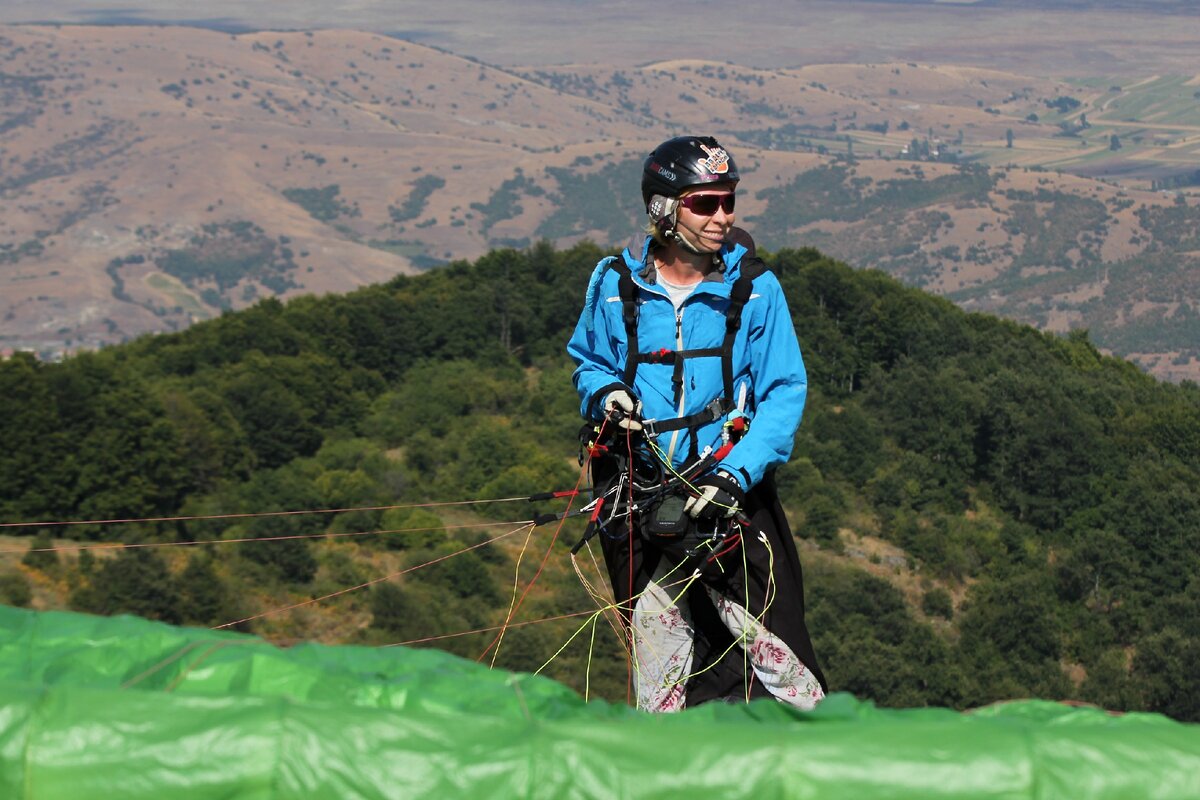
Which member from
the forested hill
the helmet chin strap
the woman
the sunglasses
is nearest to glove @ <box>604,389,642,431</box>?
the woman

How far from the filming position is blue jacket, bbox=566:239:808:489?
6.04 m

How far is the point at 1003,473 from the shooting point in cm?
6166

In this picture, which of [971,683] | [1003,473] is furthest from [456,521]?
[1003,473]

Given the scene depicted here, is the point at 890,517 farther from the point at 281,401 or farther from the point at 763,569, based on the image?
the point at 763,569

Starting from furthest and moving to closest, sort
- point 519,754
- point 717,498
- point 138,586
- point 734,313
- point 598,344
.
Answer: point 138,586, point 598,344, point 734,313, point 717,498, point 519,754

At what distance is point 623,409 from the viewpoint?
6.01 meters

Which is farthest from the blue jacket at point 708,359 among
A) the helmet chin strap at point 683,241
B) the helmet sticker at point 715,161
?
the helmet sticker at point 715,161

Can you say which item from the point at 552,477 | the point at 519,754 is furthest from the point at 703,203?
the point at 552,477

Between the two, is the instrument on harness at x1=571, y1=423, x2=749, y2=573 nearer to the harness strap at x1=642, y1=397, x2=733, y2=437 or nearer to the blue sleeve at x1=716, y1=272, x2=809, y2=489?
the harness strap at x1=642, y1=397, x2=733, y2=437

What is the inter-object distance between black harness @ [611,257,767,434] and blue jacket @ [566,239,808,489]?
0.09 feet

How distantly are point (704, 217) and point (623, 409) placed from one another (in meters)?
0.89

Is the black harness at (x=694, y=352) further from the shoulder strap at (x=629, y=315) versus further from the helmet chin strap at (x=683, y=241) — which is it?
the helmet chin strap at (x=683, y=241)

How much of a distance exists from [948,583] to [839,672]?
1149cm

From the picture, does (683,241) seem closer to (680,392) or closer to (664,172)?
(664,172)
